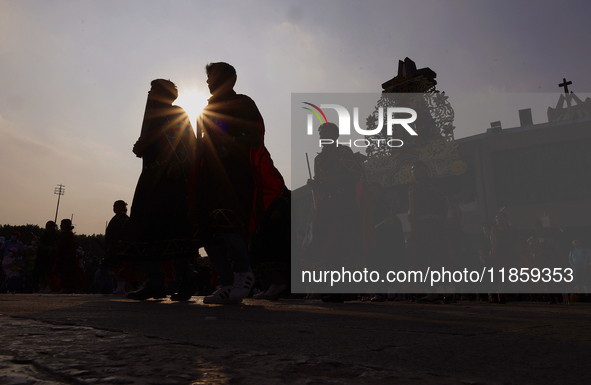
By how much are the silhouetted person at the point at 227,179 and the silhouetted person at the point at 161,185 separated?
446 millimetres

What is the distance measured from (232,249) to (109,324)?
6.27ft

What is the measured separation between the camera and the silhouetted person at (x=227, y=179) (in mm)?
3750

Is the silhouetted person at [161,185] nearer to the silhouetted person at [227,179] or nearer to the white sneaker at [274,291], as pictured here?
the silhouetted person at [227,179]

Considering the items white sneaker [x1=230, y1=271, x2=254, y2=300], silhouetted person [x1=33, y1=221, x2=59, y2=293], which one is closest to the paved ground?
white sneaker [x1=230, y1=271, x2=254, y2=300]

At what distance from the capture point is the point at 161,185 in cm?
453

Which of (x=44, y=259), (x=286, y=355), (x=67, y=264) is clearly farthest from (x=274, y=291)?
(x=44, y=259)

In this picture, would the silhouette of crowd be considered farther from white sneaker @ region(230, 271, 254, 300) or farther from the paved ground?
the paved ground

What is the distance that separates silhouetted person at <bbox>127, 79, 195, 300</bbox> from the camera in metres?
4.43

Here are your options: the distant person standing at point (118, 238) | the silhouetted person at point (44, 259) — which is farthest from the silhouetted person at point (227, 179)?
the silhouetted person at point (44, 259)

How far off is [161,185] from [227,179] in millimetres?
966

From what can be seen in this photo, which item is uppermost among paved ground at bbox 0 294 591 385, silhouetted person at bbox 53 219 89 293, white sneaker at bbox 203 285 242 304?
silhouetted person at bbox 53 219 89 293

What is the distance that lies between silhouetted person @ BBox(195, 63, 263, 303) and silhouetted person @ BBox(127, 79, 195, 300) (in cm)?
45

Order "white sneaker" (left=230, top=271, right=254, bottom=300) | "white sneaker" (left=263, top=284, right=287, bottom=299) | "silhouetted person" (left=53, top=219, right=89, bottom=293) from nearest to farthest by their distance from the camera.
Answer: "white sneaker" (left=230, top=271, right=254, bottom=300), "white sneaker" (left=263, top=284, right=287, bottom=299), "silhouetted person" (left=53, top=219, right=89, bottom=293)

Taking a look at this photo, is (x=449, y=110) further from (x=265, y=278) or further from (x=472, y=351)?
(x=472, y=351)
